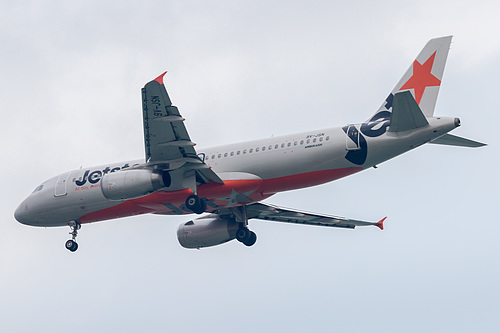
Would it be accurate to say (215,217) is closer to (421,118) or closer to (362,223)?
(362,223)

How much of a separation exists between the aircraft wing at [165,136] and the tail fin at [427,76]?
24.7 feet

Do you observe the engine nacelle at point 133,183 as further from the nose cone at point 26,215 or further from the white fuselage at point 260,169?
the nose cone at point 26,215

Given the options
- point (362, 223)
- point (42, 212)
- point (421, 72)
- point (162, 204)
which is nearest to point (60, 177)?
point (42, 212)

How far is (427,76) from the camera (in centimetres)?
3847

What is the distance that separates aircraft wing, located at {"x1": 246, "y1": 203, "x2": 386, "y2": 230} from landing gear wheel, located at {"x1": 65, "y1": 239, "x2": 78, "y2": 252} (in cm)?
828

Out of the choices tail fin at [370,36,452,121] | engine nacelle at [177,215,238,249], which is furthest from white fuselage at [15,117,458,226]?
engine nacelle at [177,215,238,249]

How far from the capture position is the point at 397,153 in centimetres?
3631

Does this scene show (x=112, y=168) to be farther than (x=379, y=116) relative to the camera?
Yes

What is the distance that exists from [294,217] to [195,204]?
7.77 m

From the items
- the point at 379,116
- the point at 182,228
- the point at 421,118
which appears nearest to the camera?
Answer: the point at 421,118

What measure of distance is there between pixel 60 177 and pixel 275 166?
1106 cm

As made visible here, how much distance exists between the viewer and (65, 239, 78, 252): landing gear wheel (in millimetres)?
43312

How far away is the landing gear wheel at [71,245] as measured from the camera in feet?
142

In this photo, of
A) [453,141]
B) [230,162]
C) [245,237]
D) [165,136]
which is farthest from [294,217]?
[453,141]
